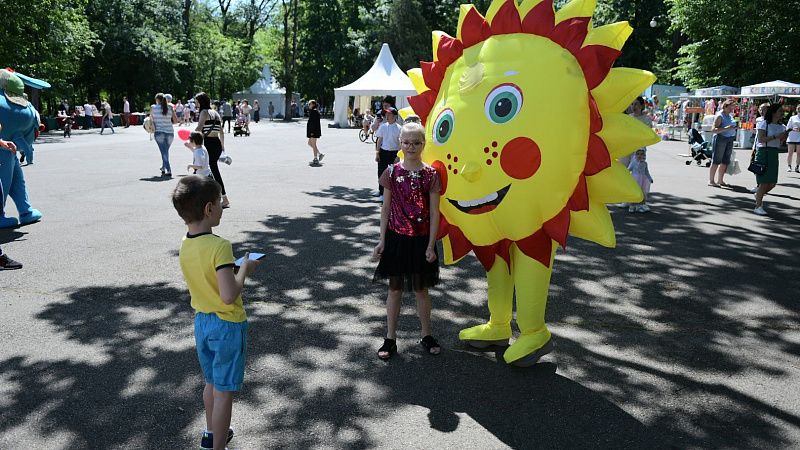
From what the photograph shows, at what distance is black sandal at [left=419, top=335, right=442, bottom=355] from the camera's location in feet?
15.7

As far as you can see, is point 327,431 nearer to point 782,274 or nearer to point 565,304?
point 565,304

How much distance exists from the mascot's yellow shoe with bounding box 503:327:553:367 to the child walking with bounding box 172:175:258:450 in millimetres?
2023

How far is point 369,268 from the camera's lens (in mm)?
7043

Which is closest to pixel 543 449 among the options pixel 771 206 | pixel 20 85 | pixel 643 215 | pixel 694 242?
pixel 694 242

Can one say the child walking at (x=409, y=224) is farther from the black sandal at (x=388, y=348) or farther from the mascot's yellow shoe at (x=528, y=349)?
the mascot's yellow shoe at (x=528, y=349)

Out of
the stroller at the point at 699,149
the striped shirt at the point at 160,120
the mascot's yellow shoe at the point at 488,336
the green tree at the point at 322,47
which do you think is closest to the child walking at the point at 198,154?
the striped shirt at the point at 160,120

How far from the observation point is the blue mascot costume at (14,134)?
28.8 ft

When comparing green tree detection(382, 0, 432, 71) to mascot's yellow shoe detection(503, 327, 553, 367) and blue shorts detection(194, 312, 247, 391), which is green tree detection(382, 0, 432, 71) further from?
blue shorts detection(194, 312, 247, 391)

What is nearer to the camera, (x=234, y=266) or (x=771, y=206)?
(x=234, y=266)

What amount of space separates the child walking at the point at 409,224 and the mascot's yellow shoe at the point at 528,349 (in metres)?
0.72

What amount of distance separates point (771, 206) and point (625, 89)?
28.6 feet

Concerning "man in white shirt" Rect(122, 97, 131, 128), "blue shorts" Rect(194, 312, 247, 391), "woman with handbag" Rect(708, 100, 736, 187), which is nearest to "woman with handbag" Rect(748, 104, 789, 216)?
"woman with handbag" Rect(708, 100, 736, 187)

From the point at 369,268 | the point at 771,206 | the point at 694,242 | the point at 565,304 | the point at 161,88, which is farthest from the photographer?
the point at 161,88

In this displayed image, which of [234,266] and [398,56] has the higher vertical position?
[398,56]
